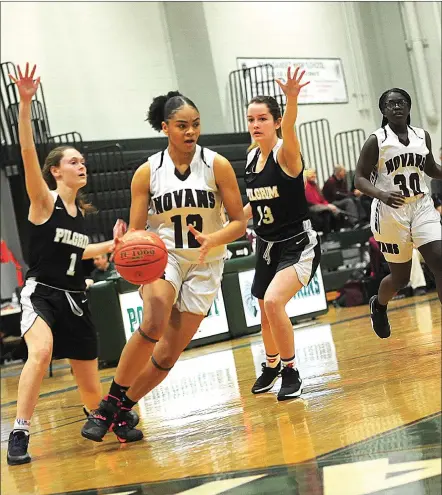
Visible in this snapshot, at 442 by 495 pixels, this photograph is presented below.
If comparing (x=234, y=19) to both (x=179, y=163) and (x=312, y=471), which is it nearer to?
(x=179, y=163)

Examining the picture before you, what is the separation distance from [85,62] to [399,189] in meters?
8.38

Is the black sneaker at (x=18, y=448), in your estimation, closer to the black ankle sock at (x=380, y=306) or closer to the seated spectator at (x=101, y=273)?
the black ankle sock at (x=380, y=306)

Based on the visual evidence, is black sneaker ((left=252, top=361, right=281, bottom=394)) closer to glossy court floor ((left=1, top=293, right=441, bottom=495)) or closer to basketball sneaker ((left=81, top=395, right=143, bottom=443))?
glossy court floor ((left=1, top=293, right=441, bottom=495))

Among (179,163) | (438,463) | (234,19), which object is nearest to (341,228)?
(179,163)

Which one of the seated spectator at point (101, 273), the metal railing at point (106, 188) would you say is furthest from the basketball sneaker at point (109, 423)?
the metal railing at point (106, 188)

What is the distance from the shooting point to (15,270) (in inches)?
440

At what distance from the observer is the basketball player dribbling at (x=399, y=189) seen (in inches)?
141

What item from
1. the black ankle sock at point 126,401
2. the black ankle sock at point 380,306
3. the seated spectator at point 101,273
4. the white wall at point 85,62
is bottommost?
the black ankle sock at point 126,401

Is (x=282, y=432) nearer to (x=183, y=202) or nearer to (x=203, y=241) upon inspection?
(x=203, y=241)

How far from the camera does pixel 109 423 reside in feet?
13.8

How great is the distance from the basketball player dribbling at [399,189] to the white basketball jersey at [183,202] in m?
0.67

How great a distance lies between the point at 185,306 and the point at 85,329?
2.08 ft


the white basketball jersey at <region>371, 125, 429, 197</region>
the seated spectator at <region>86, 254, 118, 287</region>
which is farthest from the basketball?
the seated spectator at <region>86, 254, 118, 287</region>

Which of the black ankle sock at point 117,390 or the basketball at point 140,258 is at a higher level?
the basketball at point 140,258
